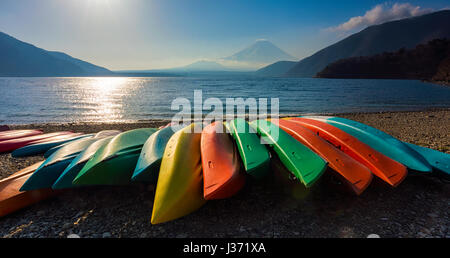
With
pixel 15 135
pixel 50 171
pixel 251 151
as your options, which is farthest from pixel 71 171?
pixel 15 135

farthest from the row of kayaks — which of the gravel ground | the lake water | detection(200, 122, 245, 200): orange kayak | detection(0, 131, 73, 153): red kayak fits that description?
the lake water

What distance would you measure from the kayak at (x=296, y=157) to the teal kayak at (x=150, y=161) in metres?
1.73

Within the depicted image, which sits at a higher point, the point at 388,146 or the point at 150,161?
the point at 388,146

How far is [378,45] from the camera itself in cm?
18725

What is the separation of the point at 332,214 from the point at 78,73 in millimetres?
229312

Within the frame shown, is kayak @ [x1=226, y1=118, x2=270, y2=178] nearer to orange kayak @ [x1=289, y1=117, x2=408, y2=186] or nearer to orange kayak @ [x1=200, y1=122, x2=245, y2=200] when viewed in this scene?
→ orange kayak @ [x1=200, y1=122, x2=245, y2=200]

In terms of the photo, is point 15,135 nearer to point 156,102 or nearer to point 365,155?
point 365,155

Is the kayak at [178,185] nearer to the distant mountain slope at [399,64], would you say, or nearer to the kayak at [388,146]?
the kayak at [388,146]

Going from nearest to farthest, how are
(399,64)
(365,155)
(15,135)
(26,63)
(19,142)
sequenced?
(365,155) < (19,142) < (15,135) < (399,64) < (26,63)

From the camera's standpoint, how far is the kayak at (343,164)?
99.4 inches

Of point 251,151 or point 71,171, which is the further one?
point 251,151

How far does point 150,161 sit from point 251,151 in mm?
1414

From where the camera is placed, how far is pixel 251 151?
10.0 feet

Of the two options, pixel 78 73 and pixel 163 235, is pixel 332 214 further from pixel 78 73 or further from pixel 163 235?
pixel 78 73
